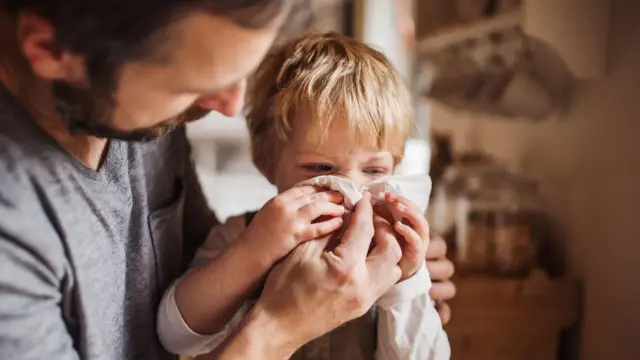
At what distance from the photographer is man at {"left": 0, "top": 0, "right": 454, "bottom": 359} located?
586 mm

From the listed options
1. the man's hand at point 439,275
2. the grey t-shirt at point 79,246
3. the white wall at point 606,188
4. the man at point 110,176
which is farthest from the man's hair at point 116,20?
the white wall at point 606,188

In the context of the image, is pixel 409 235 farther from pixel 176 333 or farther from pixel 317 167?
pixel 176 333

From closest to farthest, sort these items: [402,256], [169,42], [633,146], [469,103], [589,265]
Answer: [169,42] < [402,256] < [633,146] < [589,265] < [469,103]

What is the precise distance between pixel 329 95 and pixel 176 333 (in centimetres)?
37

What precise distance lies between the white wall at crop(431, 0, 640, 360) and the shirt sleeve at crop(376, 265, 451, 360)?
0.45 meters

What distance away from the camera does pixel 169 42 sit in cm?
59

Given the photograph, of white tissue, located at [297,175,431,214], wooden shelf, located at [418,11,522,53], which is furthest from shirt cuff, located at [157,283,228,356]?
wooden shelf, located at [418,11,522,53]

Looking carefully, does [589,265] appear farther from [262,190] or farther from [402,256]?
[262,190]

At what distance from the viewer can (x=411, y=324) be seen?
88cm

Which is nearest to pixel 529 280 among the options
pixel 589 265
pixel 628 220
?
pixel 589 265

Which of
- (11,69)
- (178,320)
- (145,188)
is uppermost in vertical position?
(11,69)

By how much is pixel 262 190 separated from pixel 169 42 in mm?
1546

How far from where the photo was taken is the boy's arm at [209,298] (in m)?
0.79

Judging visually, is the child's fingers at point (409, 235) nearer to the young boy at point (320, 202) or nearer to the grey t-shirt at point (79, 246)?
the young boy at point (320, 202)
